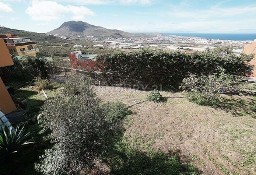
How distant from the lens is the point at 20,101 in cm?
1627

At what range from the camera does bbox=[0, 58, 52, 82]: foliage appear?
2277 cm

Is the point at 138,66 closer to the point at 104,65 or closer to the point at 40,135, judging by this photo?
the point at 104,65

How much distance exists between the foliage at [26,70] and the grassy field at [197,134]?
34.7ft

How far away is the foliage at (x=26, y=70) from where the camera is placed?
2277 centimetres

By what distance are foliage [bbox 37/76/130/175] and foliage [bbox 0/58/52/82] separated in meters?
15.1

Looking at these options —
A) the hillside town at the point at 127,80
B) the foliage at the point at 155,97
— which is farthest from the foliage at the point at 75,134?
the foliage at the point at 155,97

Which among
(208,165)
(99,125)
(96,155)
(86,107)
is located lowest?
(208,165)

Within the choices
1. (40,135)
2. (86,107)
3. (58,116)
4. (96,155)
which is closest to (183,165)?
(96,155)

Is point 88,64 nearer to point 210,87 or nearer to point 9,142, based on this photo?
point 210,87

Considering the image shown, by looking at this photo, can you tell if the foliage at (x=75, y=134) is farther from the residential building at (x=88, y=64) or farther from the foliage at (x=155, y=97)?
the residential building at (x=88, y=64)

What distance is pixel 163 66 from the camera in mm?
19609

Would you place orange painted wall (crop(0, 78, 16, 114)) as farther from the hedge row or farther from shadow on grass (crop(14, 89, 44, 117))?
the hedge row

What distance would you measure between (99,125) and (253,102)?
40.3 feet

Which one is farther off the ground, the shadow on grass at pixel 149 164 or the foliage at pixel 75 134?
the foliage at pixel 75 134
